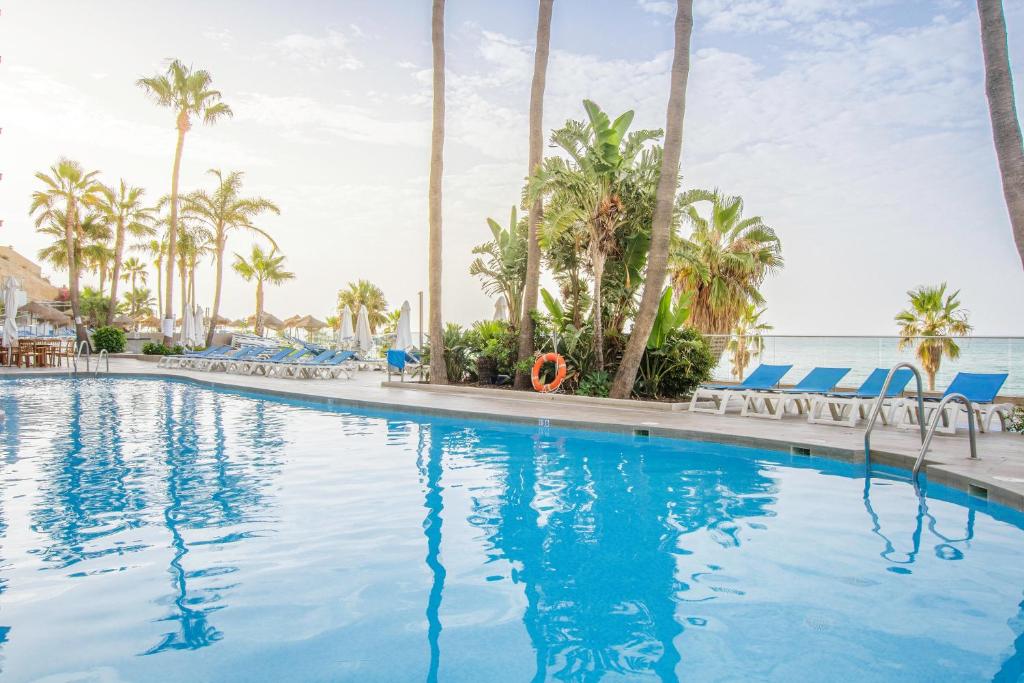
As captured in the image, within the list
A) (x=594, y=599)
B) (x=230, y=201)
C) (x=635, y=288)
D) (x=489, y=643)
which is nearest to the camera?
(x=489, y=643)

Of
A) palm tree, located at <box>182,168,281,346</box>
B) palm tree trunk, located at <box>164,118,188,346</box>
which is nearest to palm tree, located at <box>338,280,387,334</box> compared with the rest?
palm tree, located at <box>182,168,281,346</box>

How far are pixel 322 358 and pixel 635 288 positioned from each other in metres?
9.24

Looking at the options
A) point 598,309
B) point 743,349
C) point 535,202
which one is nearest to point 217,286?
point 535,202

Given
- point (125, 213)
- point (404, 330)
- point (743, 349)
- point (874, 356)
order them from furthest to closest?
1. point (125, 213)
2. point (404, 330)
3. point (743, 349)
4. point (874, 356)

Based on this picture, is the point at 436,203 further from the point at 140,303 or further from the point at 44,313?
the point at 140,303

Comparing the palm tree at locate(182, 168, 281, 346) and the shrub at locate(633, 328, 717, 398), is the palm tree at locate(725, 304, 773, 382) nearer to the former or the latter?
the shrub at locate(633, 328, 717, 398)

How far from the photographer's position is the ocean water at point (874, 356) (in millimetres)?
10692

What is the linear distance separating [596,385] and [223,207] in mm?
24263

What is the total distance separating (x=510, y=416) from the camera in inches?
381

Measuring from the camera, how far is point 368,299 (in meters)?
48.6

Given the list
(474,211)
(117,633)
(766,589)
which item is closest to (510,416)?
(766,589)

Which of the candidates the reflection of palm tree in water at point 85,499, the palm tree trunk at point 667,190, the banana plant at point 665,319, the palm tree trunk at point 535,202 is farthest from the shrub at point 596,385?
the reflection of palm tree in water at point 85,499

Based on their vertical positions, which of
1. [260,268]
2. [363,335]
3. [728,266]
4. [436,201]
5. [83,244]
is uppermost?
[260,268]

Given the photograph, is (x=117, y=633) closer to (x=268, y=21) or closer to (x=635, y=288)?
(x=635, y=288)
